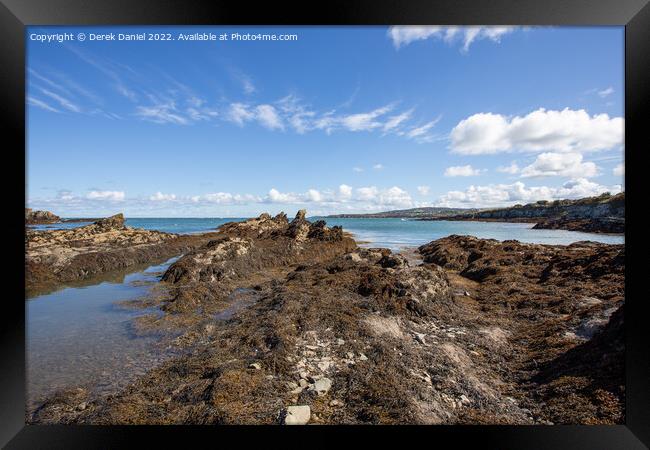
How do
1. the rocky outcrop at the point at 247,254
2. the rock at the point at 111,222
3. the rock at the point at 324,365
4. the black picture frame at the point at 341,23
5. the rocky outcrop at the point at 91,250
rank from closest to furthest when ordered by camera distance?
the black picture frame at the point at 341,23
the rock at the point at 324,365
the rocky outcrop at the point at 247,254
the rocky outcrop at the point at 91,250
the rock at the point at 111,222

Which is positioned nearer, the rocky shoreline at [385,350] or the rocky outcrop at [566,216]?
the rocky shoreline at [385,350]

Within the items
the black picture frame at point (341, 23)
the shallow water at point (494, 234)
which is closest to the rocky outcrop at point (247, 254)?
the shallow water at point (494, 234)

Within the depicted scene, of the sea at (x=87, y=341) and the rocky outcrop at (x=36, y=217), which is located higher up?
the rocky outcrop at (x=36, y=217)

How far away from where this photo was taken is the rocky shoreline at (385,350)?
11.2 feet

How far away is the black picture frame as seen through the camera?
10.4 ft

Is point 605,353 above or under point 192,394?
above

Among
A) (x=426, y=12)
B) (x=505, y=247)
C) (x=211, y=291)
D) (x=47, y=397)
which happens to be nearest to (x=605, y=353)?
(x=426, y=12)

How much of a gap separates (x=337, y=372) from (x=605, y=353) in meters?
4.02

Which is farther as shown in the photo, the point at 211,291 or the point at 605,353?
the point at 211,291

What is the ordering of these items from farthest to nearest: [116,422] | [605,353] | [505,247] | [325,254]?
[325,254] < [505,247] < [605,353] < [116,422]

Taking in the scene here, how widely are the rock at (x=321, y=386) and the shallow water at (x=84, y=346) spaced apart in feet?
10.3

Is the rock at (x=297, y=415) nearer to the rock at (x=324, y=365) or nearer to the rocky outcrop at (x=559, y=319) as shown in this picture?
the rock at (x=324, y=365)
